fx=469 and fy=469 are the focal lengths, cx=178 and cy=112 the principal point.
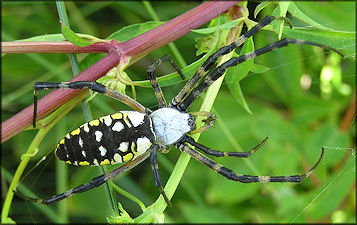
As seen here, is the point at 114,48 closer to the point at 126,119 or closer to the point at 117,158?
the point at 126,119

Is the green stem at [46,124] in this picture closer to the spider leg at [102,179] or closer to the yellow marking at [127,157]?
the spider leg at [102,179]

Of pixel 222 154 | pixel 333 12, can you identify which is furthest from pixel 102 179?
pixel 333 12

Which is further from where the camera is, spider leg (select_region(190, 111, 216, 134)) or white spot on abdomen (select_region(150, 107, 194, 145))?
white spot on abdomen (select_region(150, 107, 194, 145))

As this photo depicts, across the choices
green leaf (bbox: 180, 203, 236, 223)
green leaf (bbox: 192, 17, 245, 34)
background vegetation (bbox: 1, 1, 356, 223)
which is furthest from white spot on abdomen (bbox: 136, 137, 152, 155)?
green leaf (bbox: 180, 203, 236, 223)

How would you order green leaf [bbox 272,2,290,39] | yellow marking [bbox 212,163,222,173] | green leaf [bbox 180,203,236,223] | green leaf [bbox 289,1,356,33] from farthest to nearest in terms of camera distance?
green leaf [bbox 180,203,236,223] < green leaf [bbox 289,1,356,33] < yellow marking [bbox 212,163,222,173] < green leaf [bbox 272,2,290,39]

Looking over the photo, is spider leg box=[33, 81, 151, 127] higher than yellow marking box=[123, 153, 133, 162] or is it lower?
higher

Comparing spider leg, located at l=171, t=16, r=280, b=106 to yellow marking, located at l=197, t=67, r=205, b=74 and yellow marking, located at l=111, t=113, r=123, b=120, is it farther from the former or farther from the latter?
yellow marking, located at l=111, t=113, r=123, b=120

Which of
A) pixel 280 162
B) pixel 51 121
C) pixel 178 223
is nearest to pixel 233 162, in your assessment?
pixel 280 162

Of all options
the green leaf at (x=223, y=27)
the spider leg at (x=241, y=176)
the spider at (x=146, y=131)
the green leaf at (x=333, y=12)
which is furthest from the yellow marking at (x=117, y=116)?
the green leaf at (x=333, y=12)
